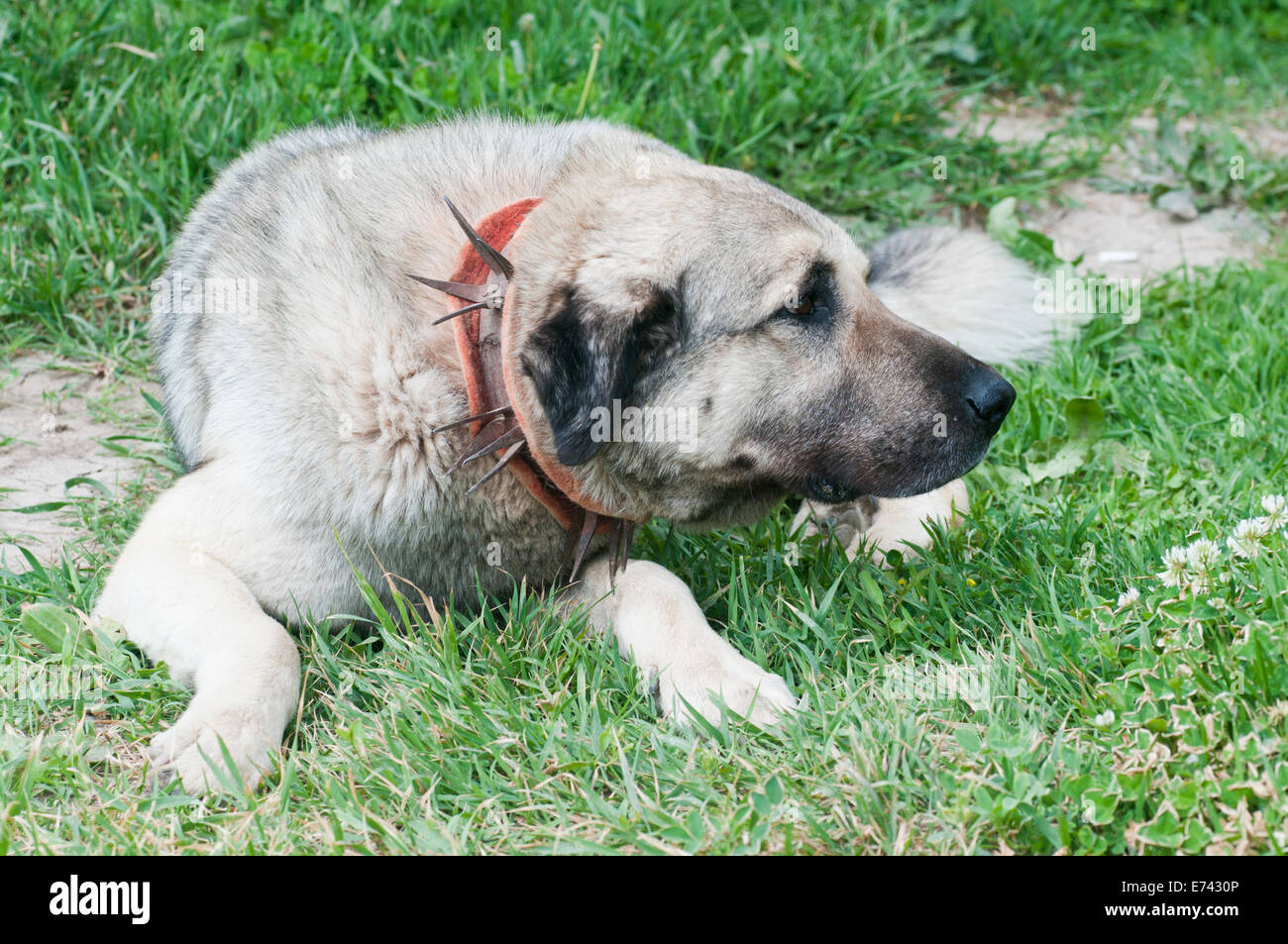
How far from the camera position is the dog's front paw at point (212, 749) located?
8.08 ft

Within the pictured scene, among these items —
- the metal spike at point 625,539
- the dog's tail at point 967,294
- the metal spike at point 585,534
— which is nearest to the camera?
the metal spike at point 585,534

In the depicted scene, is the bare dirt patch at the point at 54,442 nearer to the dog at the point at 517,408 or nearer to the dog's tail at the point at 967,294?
the dog at the point at 517,408

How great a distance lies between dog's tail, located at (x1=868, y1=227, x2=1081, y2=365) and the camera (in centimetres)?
426

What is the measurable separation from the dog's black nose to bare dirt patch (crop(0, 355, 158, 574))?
2.53m

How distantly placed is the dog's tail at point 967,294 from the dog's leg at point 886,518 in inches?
33.9

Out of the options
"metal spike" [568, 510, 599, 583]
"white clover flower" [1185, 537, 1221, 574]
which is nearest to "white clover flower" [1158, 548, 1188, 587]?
"white clover flower" [1185, 537, 1221, 574]

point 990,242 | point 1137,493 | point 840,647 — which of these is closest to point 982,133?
point 990,242

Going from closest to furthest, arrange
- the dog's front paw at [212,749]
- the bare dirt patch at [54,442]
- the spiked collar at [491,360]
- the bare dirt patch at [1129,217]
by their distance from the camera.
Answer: the dog's front paw at [212,749]
the spiked collar at [491,360]
the bare dirt patch at [54,442]
the bare dirt patch at [1129,217]

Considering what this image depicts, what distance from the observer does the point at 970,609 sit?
295 cm

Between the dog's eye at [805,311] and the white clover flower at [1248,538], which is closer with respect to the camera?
the white clover flower at [1248,538]
